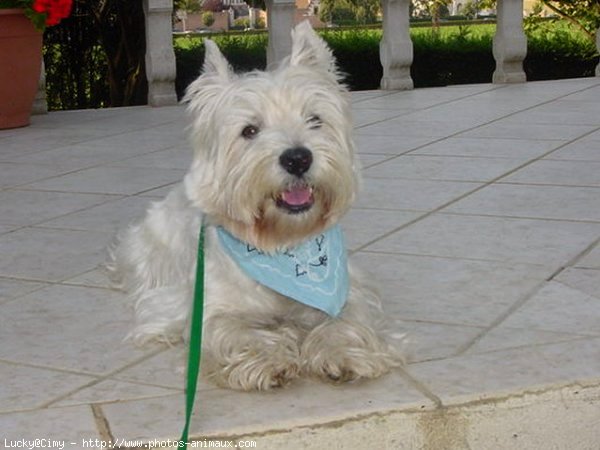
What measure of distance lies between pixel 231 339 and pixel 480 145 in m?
4.54

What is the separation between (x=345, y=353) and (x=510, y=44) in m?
9.59

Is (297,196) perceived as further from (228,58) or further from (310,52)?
(228,58)

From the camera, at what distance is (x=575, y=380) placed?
308cm

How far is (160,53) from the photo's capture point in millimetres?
11258

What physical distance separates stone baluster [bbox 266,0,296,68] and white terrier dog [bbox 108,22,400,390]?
786cm

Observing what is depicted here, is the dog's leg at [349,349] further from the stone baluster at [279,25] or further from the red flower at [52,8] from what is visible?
the stone baluster at [279,25]

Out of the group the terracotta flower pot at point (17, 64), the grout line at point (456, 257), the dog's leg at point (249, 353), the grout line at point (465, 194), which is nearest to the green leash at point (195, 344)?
the dog's leg at point (249, 353)

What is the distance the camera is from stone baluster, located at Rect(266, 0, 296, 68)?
1134cm

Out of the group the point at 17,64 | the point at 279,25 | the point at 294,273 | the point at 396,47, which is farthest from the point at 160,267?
the point at 396,47

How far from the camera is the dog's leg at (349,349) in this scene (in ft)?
10.3

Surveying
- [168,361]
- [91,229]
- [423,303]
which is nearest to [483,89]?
[91,229]

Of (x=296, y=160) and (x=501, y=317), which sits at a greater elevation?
(x=296, y=160)

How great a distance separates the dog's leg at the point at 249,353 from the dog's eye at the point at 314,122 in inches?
25.0

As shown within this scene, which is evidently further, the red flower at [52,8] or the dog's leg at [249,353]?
the red flower at [52,8]
